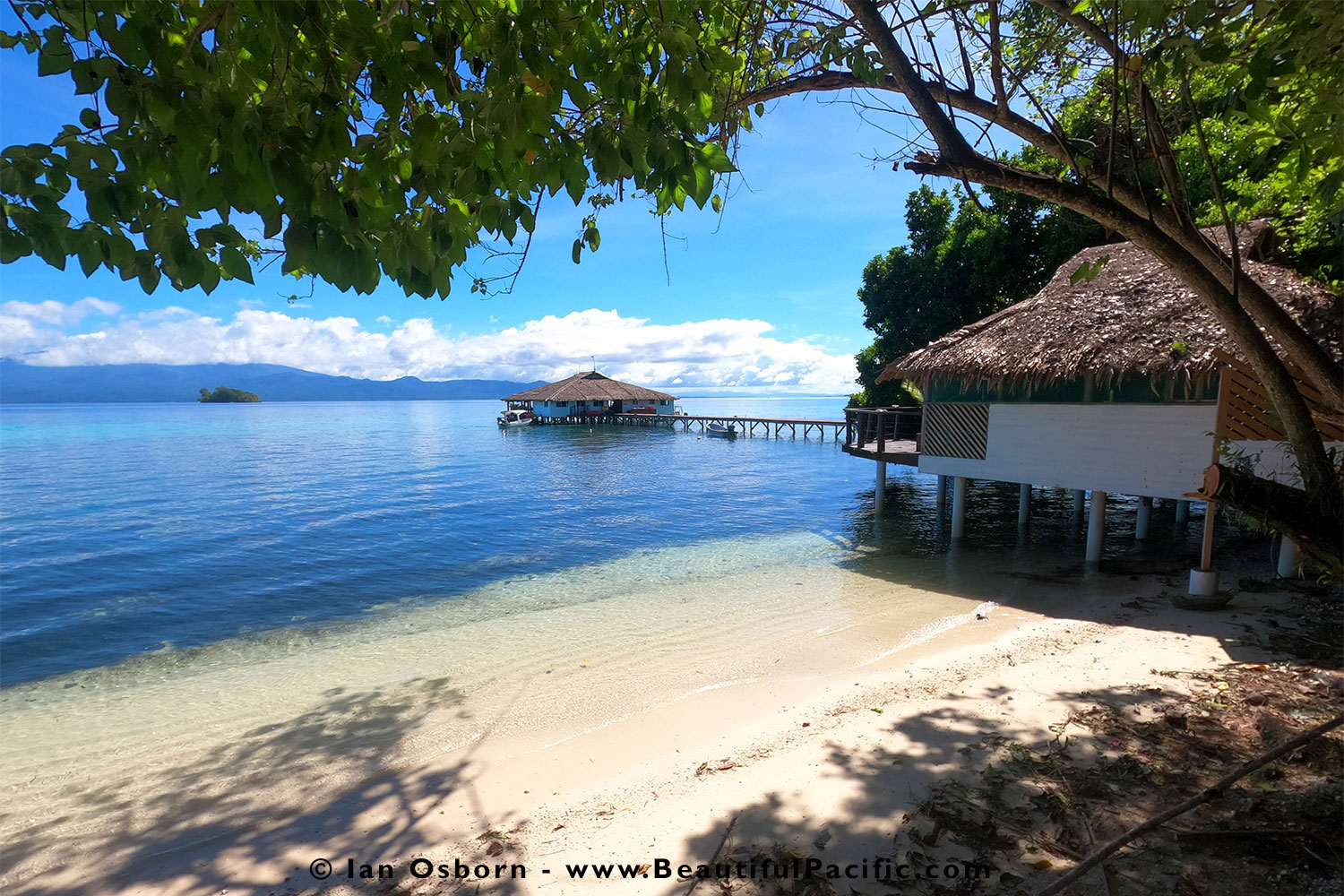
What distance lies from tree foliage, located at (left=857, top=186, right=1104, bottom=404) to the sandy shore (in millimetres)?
15948

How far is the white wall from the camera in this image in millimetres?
9188

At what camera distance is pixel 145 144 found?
2.03m

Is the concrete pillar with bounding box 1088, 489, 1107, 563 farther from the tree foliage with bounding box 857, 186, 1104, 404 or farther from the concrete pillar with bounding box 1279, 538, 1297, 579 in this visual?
the tree foliage with bounding box 857, 186, 1104, 404

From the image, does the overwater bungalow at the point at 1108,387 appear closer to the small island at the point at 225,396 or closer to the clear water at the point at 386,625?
the clear water at the point at 386,625

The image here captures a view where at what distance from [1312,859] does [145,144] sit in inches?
193

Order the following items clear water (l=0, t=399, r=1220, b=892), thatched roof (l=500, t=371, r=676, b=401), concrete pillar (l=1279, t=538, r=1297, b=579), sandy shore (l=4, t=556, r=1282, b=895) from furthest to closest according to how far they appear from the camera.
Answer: thatched roof (l=500, t=371, r=676, b=401) < concrete pillar (l=1279, t=538, r=1297, b=579) < clear water (l=0, t=399, r=1220, b=892) < sandy shore (l=4, t=556, r=1282, b=895)

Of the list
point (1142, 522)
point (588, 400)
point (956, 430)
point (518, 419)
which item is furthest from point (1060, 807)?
point (518, 419)

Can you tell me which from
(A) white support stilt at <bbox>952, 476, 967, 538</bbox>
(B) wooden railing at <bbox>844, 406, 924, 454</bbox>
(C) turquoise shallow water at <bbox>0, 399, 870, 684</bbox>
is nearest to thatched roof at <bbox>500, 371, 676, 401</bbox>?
(C) turquoise shallow water at <bbox>0, 399, 870, 684</bbox>

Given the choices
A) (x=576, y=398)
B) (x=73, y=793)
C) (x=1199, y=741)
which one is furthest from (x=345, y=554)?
(x=576, y=398)

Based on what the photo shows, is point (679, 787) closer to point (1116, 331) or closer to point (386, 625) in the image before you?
point (386, 625)

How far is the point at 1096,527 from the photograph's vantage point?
1110 cm

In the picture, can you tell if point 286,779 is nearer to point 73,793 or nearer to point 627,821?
point 73,793

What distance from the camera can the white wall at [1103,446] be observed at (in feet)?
30.1

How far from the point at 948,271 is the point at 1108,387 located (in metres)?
14.6
